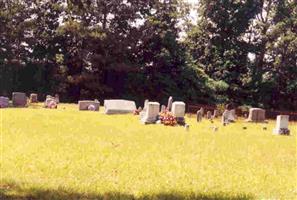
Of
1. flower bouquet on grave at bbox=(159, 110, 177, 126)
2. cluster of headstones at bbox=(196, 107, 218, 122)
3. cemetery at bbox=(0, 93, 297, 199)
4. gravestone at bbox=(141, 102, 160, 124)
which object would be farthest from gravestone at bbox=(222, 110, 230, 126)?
gravestone at bbox=(141, 102, 160, 124)

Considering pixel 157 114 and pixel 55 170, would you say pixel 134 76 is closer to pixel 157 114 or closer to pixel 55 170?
pixel 157 114

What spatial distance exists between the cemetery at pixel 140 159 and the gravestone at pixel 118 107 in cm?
387

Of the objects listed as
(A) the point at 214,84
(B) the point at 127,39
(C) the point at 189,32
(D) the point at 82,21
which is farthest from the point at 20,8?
(A) the point at 214,84

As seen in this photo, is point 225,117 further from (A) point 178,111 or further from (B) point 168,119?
(B) point 168,119

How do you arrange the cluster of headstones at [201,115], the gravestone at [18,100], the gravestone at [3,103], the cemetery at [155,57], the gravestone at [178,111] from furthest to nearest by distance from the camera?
the cemetery at [155,57], the gravestone at [18,100], the gravestone at [3,103], the cluster of headstones at [201,115], the gravestone at [178,111]

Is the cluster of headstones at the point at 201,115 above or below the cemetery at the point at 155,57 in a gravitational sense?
below

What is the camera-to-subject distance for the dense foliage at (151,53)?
39062 mm

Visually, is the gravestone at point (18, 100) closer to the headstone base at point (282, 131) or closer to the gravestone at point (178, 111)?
the gravestone at point (178, 111)

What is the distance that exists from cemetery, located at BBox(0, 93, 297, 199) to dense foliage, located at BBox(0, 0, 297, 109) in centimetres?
1692

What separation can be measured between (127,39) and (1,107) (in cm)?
1538

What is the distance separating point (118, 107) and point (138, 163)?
1476 cm

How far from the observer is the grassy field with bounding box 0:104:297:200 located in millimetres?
9328

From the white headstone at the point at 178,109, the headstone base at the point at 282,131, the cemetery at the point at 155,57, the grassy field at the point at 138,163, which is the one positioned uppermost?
the cemetery at the point at 155,57

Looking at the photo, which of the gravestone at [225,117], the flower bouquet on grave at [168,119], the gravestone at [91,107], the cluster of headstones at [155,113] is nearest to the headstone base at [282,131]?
the cluster of headstones at [155,113]
